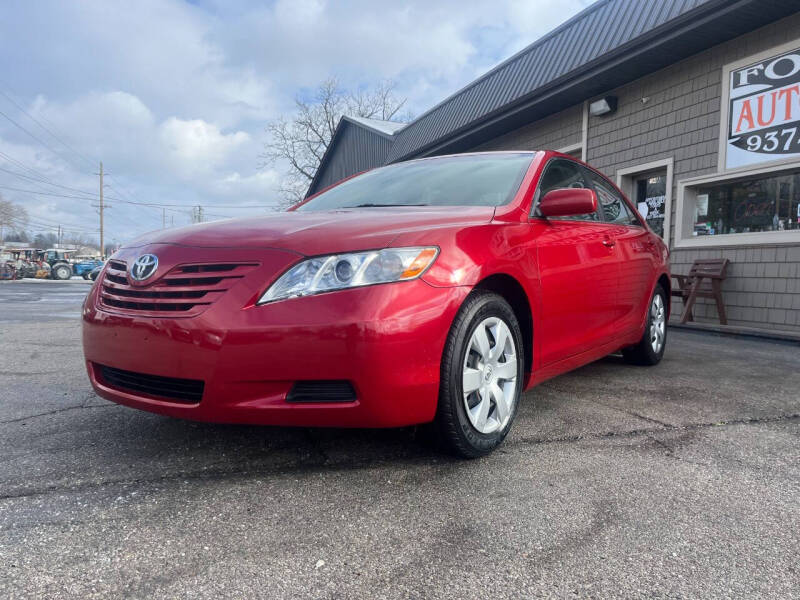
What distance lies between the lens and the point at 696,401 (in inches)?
132

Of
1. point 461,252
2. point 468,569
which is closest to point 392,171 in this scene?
point 461,252

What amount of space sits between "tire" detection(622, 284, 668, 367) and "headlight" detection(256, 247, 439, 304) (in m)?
2.83

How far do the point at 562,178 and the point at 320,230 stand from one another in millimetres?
1795

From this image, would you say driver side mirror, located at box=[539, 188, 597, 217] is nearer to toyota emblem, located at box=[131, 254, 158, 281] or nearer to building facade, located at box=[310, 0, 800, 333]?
toyota emblem, located at box=[131, 254, 158, 281]

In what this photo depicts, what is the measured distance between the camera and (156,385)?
2.19 metres

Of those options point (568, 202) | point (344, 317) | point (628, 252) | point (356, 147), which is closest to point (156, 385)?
point (344, 317)

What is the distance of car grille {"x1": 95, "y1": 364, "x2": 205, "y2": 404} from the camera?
82.0 inches

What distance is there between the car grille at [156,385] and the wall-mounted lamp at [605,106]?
826 centimetres

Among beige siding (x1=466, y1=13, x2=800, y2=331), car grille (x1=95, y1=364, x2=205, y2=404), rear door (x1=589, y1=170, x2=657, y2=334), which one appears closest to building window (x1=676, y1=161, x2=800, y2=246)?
beige siding (x1=466, y1=13, x2=800, y2=331)

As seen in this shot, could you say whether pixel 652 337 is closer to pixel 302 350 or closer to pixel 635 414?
pixel 635 414

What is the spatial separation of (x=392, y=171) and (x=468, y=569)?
2614mm

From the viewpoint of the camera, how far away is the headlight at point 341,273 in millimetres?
2008

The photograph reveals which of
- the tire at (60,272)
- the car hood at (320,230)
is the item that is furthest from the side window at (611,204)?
the tire at (60,272)

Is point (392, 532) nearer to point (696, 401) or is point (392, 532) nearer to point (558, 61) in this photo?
point (696, 401)
